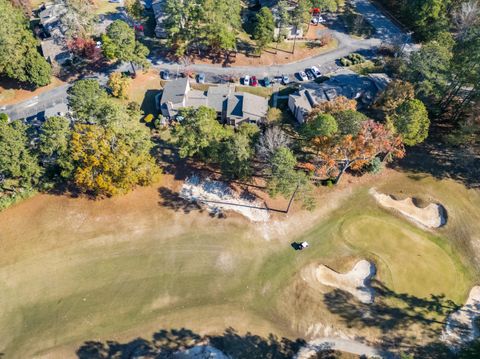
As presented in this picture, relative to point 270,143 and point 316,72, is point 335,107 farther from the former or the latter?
point 316,72

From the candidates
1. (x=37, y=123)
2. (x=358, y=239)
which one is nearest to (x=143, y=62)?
(x=37, y=123)

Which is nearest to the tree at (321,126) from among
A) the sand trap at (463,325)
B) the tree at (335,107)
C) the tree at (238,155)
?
the tree at (335,107)

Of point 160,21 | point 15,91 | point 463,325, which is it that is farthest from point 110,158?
point 463,325

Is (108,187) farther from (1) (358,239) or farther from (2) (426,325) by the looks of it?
(2) (426,325)

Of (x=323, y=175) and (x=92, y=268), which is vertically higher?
(x=323, y=175)

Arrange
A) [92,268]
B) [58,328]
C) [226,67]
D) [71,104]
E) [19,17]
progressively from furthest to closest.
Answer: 1. [226,67]
2. [19,17]
3. [71,104]
4. [92,268]
5. [58,328]

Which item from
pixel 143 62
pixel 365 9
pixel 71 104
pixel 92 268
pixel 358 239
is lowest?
pixel 92 268

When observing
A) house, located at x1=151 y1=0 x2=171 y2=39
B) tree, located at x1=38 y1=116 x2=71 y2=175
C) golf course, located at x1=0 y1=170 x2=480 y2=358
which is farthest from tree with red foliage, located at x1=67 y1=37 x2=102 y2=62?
golf course, located at x1=0 y1=170 x2=480 y2=358
